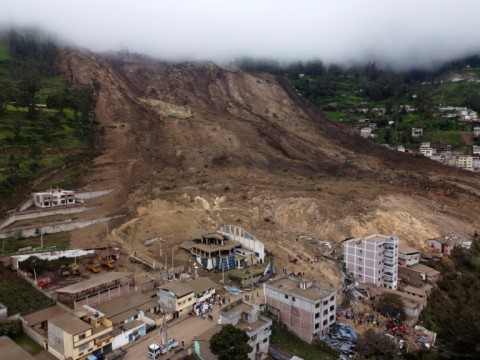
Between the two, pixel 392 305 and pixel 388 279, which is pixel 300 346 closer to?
pixel 392 305

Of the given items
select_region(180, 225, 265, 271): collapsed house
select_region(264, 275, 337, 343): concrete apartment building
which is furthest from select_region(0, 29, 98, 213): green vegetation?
select_region(264, 275, 337, 343): concrete apartment building

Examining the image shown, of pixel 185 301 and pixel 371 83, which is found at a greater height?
pixel 371 83

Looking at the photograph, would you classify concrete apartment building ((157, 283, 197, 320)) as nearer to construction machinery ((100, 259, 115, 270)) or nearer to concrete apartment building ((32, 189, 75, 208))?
construction machinery ((100, 259, 115, 270))

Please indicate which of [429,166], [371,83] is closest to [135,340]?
[429,166]

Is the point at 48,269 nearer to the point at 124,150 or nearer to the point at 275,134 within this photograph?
the point at 124,150

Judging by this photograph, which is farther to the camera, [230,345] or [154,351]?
[154,351]

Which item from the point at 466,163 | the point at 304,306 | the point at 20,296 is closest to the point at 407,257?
the point at 304,306

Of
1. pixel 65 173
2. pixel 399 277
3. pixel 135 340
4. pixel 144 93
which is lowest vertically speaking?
pixel 399 277
